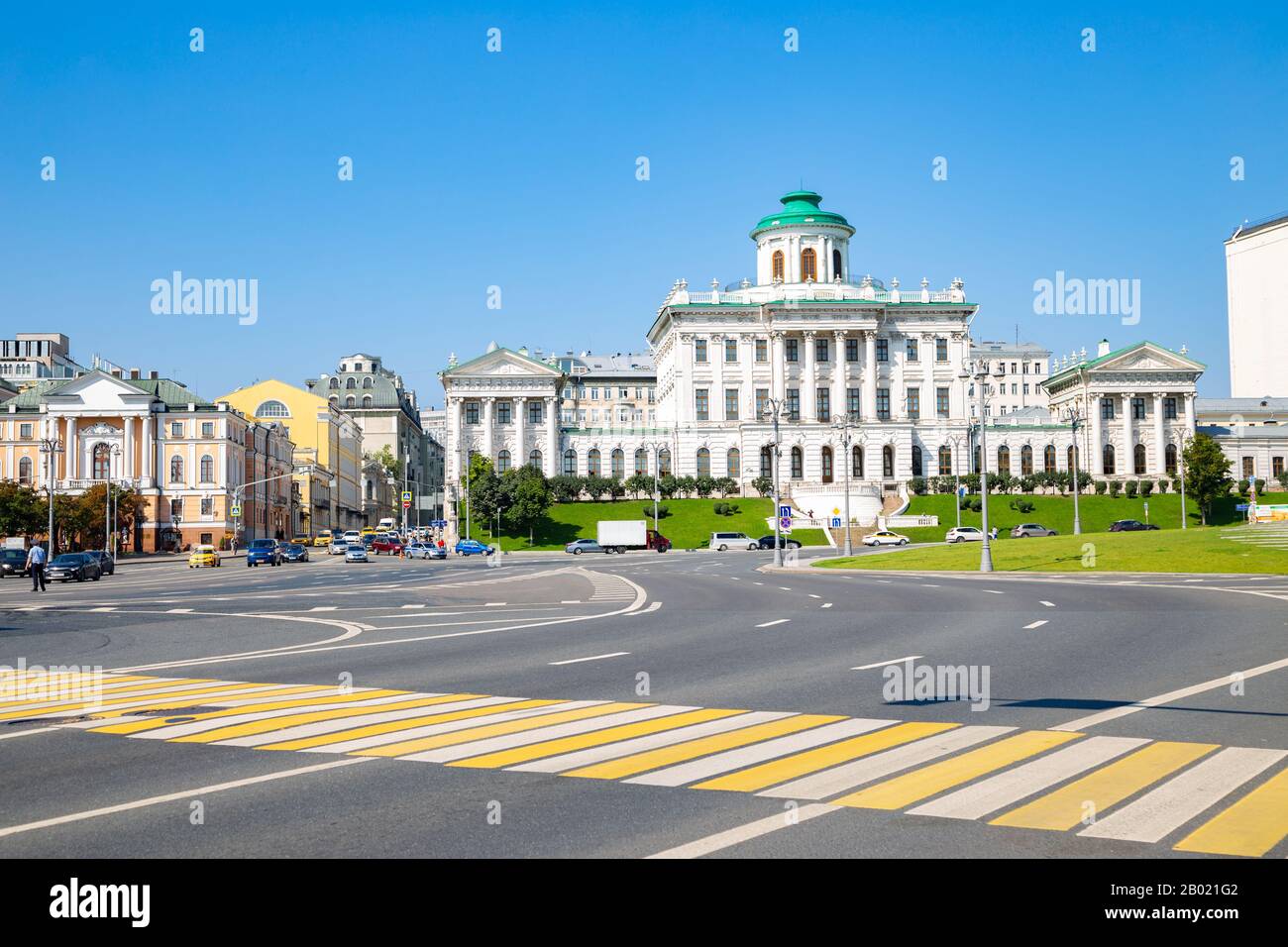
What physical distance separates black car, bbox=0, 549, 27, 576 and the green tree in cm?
8542

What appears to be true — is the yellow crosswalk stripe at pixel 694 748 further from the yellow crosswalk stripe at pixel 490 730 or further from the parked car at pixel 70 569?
the parked car at pixel 70 569

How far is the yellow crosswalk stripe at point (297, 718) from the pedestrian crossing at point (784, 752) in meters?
0.03

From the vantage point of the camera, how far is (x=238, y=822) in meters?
7.71

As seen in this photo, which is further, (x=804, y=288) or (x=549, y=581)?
(x=804, y=288)

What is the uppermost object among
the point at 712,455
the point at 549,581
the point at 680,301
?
the point at 680,301

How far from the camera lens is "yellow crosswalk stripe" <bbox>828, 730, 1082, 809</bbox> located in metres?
8.16

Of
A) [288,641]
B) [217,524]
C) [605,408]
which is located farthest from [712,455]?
[288,641]

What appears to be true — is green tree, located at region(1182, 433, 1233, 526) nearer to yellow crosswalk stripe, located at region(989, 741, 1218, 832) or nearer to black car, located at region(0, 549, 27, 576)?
black car, located at region(0, 549, 27, 576)

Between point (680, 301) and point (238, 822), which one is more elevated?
point (680, 301)

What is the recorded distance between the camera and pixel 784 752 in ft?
32.4

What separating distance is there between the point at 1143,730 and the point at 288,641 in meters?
14.7

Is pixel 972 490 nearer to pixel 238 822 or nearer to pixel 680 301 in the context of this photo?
pixel 680 301

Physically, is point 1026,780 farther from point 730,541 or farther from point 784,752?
point 730,541

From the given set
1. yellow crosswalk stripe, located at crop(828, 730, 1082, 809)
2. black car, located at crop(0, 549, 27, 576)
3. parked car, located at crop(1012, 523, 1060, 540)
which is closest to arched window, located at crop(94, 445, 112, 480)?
black car, located at crop(0, 549, 27, 576)
